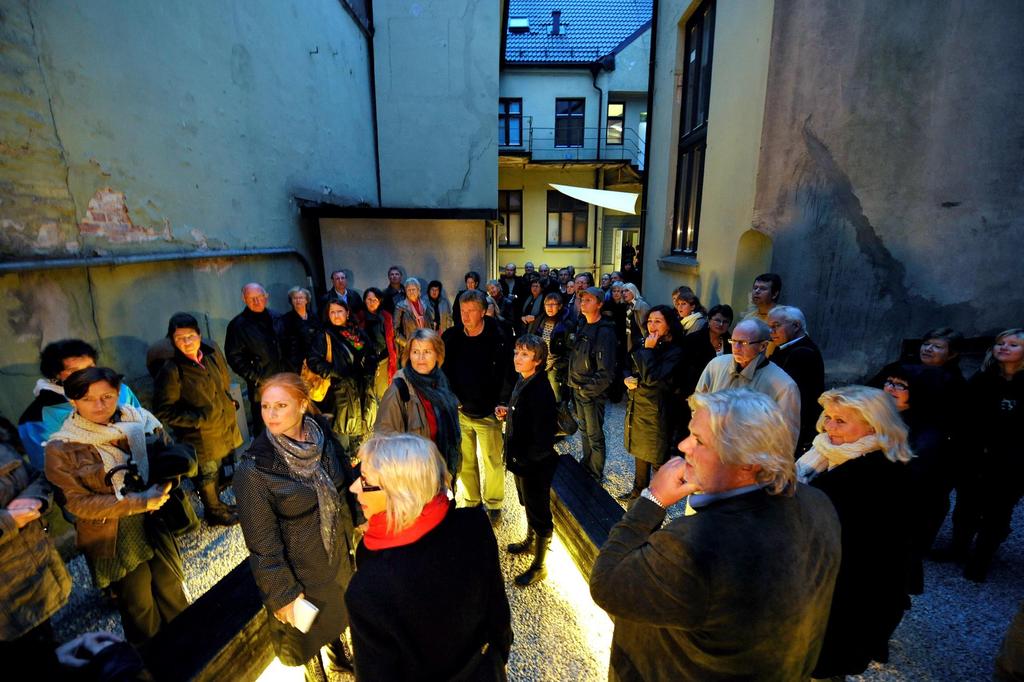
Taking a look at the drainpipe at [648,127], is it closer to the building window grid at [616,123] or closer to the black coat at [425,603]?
the building window grid at [616,123]

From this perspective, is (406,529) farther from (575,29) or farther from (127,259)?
(575,29)

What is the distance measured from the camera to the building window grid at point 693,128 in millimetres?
7203

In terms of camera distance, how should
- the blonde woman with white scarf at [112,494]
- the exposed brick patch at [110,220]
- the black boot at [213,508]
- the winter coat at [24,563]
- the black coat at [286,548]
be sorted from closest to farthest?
the winter coat at [24,563], the black coat at [286,548], the blonde woman with white scarf at [112,494], the black boot at [213,508], the exposed brick patch at [110,220]

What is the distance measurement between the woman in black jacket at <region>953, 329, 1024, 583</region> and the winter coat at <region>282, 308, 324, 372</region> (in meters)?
5.65

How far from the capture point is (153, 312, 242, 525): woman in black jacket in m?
3.22

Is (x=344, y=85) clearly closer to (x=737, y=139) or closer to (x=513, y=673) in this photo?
(x=737, y=139)

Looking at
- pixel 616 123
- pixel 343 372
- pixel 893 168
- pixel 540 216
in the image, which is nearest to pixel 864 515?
pixel 343 372

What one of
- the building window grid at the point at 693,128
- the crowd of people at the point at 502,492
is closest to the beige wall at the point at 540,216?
the building window grid at the point at 693,128

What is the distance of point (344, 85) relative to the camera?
9.00 meters

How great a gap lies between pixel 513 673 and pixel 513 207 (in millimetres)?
17505

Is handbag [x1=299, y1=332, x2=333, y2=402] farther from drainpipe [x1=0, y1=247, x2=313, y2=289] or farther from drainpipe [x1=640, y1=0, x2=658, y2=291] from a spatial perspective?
drainpipe [x1=640, y1=0, x2=658, y2=291]

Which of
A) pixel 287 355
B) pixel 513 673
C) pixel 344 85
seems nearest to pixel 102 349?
pixel 287 355

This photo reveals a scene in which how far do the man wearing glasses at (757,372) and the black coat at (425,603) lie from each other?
2056 mm

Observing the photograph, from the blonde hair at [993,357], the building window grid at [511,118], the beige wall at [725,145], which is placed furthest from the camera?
the building window grid at [511,118]
